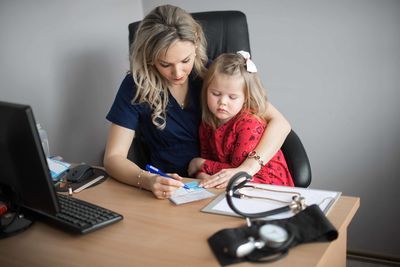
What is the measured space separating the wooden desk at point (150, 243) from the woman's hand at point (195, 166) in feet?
1.23

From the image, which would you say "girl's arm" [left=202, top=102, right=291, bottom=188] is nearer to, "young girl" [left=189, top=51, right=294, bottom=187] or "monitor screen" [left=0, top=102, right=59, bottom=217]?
"young girl" [left=189, top=51, right=294, bottom=187]

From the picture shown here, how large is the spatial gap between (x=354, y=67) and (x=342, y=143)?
37cm

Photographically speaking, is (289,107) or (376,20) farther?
(289,107)

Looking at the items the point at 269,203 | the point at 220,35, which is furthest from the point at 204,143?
the point at 269,203

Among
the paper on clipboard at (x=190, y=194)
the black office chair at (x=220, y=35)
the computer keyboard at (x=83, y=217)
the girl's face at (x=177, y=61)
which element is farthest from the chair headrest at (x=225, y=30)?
the computer keyboard at (x=83, y=217)

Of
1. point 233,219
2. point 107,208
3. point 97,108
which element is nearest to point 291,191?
point 233,219

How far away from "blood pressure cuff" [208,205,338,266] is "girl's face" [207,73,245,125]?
0.59m

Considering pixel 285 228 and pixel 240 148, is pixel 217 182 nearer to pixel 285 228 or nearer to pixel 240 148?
pixel 240 148

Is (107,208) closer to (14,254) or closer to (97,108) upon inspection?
(14,254)

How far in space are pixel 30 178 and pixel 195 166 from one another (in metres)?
0.72

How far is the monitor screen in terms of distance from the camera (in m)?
0.87

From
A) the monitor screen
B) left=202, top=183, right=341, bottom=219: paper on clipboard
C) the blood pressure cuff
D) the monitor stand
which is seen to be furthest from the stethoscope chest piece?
the monitor stand

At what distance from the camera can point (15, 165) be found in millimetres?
971

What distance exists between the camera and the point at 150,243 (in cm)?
99
